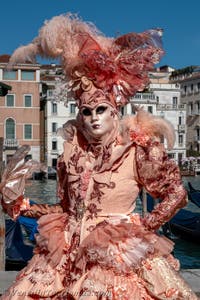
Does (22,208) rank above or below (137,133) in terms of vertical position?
below

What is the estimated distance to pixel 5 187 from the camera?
7.04 ft

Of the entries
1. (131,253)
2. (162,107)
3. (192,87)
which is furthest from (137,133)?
(192,87)

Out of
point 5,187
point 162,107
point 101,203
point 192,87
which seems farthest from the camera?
point 192,87

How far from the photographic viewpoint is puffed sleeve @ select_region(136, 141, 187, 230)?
1977 mm

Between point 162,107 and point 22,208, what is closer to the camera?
point 22,208

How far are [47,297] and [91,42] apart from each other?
38.7 inches

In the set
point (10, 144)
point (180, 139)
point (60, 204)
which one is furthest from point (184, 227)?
point (180, 139)

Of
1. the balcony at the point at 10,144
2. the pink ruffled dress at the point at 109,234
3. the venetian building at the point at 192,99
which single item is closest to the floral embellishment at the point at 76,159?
the pink ruffled dress at the point at 109,234

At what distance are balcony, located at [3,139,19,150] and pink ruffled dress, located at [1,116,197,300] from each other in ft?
97.8

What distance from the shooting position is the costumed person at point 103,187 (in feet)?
6.20

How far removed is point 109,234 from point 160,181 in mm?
283

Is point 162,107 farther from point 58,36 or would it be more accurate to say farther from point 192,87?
point 58,36

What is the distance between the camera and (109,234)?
192cm

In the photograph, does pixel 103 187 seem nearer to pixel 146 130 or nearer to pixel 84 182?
pixel 84 182
